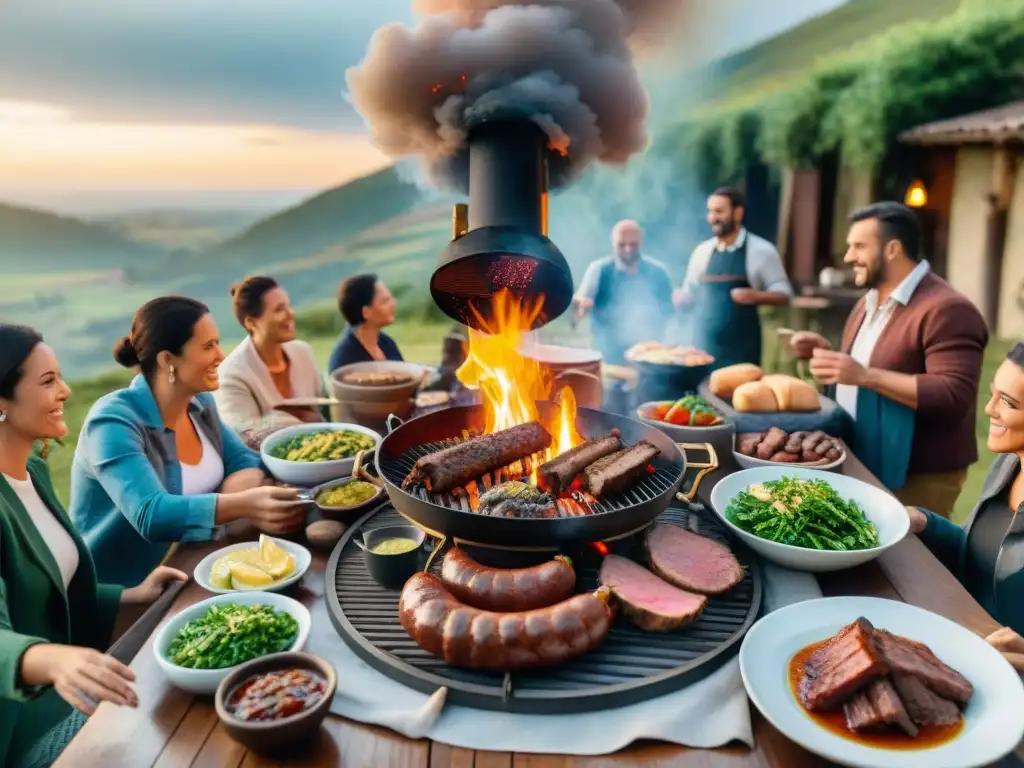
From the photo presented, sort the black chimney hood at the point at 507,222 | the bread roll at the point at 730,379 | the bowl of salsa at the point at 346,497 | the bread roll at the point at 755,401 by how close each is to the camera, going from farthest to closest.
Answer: the bread roll at the point at 730,379 < the bread roll at the point at 755,401 < the bowl of salsa at the point at 346,497 < the black chimney hood at the point at 507,222

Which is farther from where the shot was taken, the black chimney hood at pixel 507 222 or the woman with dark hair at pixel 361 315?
the woman with dark hair at pixel 361 315

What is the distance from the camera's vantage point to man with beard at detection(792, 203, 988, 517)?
418 cm

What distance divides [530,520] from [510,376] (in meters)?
1.46

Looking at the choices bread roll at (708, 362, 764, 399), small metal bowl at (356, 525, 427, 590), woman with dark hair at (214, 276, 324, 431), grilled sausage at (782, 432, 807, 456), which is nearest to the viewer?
small metal bowl at (356, 525, 427, 590)

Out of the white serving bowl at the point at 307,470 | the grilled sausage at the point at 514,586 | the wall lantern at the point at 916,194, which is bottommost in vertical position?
the grilled sausage at the point at 514,586

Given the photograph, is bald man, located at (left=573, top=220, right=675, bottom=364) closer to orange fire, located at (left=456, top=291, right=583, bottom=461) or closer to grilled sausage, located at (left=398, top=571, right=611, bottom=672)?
orange fire, located at (left=456, top=291, right=583, bottom=461)

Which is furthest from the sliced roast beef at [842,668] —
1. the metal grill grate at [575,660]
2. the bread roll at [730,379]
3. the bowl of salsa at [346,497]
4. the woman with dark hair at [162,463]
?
the bread roll at [730,379]

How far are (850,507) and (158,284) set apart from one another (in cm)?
1064

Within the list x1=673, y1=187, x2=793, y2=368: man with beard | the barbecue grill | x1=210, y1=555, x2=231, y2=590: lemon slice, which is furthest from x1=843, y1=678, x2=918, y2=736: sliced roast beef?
x1=673, y1=187, x2=793, y2=368: man with beard

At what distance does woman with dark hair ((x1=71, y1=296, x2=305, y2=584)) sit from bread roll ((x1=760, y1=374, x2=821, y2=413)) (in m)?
3.09

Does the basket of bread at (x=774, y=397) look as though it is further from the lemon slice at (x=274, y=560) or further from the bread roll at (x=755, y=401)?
the lemon slice at (x=274, y=560)

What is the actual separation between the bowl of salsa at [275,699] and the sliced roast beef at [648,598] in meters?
1.07

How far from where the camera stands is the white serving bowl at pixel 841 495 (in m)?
2.69

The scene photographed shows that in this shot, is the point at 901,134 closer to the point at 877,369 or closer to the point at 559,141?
the point at 877,369
